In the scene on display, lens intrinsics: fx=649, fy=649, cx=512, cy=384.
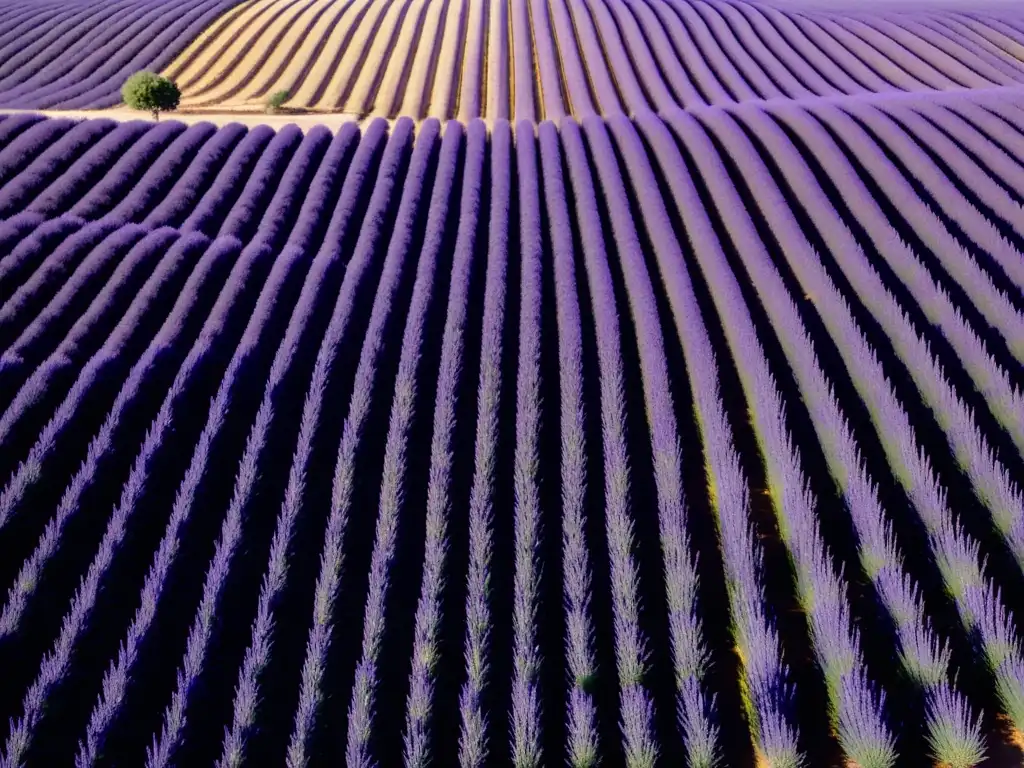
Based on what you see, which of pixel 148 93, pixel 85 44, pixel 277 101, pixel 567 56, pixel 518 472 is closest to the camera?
pixel 518 472

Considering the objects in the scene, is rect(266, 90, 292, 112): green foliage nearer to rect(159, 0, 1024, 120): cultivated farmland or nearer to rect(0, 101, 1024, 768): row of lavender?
rect(159, 0, 1024, 120): cultivated farmland

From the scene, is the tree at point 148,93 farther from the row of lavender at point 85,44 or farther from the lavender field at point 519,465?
the lavender field at point 519,465

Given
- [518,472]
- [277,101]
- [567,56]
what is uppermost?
[567,56]

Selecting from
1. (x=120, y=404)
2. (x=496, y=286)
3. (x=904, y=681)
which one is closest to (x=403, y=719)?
(x=904, y=681)

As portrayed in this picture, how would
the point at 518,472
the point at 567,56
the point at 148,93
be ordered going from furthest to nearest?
the point at 567,56, the point at 148,93, the point at 518,472

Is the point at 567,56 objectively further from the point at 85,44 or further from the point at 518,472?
the point at 518,472

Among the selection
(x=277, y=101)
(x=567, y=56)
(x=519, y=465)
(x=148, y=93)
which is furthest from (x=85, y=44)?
(x=519, y=465)

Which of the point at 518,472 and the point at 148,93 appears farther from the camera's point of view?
the point at 148,93

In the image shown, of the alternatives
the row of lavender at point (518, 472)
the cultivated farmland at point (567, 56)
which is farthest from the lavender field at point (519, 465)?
the cultivated farmland at point (567, 56)
